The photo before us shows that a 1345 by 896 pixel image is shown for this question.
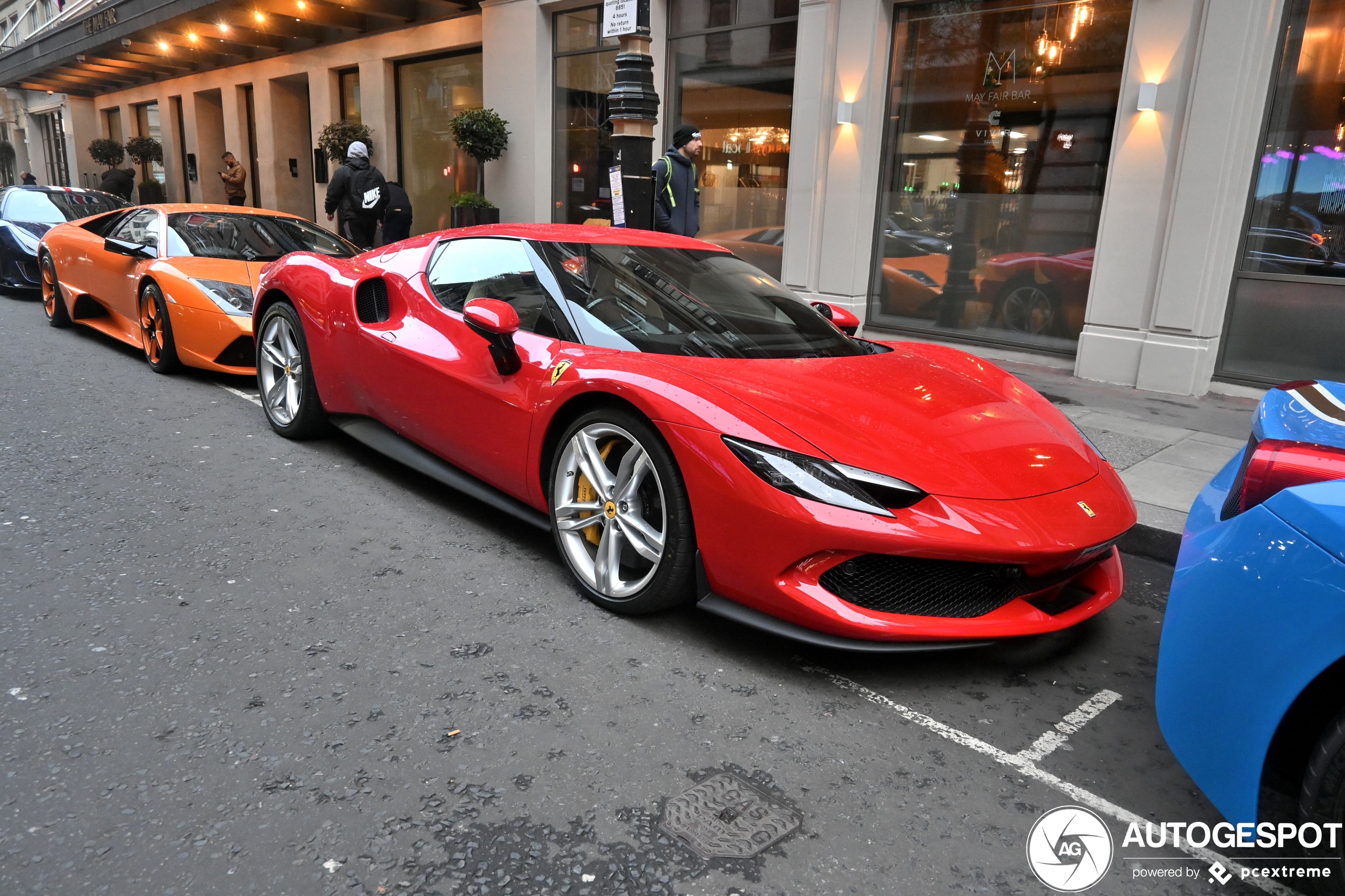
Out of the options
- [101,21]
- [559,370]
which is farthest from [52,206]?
[101,21]

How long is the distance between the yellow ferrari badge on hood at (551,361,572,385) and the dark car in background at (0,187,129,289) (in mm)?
9834

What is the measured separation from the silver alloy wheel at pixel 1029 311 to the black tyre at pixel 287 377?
7.00m

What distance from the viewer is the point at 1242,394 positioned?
25.8 feet

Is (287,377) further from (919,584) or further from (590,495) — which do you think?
(919,584)

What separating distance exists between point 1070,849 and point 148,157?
101 ft

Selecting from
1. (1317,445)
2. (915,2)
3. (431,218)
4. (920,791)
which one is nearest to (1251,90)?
(915,2)

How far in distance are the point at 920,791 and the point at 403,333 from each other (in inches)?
117

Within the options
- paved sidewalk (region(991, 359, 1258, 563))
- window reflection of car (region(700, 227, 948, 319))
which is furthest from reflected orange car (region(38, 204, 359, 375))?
paved sidewalk (region(991, 359, 1258, 563))

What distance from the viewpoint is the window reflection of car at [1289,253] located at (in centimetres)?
745

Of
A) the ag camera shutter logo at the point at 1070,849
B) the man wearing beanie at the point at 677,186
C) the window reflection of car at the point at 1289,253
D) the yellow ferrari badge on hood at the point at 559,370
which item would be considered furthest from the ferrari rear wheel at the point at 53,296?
the window reflection of car at the point at 1289,253

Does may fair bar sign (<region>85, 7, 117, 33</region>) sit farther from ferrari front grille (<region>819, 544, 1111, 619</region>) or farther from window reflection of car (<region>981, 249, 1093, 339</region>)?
ferrari front grille (<region>819, 544, 1111, 619</region>)

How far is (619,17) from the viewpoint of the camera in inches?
244

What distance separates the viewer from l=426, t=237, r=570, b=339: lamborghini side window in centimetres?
367

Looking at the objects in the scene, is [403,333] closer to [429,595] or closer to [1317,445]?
[429,595]
